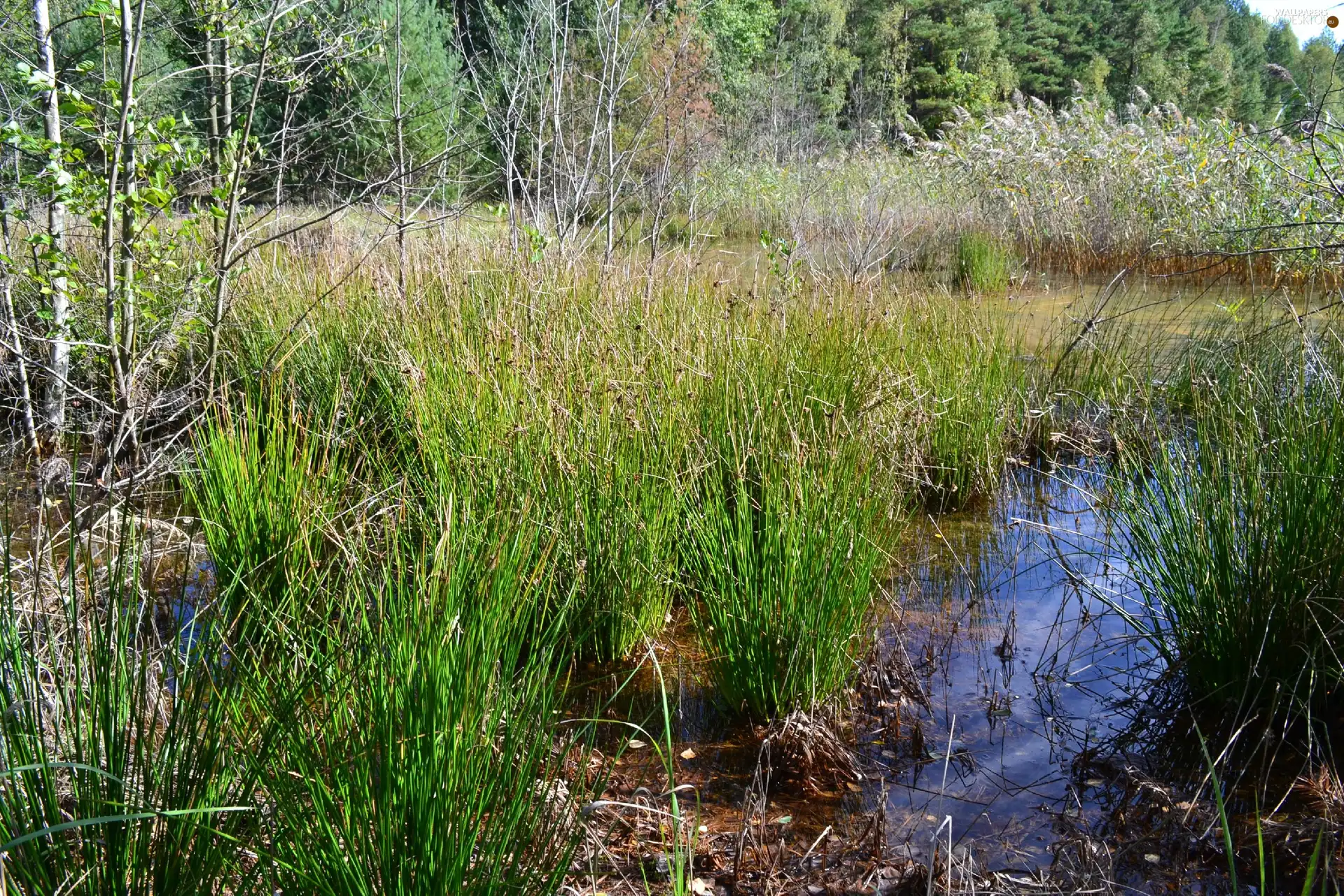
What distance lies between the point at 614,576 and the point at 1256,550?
1.69 m

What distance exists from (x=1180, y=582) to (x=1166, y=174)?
833 cm

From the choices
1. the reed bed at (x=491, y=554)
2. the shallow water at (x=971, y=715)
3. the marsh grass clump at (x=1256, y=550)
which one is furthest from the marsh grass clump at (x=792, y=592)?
the marsh grass clump at (x=1256, y=550)

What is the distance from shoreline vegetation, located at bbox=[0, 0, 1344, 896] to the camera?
4.95 feet

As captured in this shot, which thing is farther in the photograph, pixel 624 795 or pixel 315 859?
pixel 624 795

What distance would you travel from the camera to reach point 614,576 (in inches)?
114

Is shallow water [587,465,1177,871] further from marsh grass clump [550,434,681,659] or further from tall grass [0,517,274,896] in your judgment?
tall grass [0,517,274,896]

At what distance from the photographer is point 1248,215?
858 cm

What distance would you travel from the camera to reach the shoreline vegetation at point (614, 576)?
1.51 meters

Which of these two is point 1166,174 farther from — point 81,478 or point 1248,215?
point 81,478

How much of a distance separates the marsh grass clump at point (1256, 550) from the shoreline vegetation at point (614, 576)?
14 mm

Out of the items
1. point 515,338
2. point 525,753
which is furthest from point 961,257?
point 525,753

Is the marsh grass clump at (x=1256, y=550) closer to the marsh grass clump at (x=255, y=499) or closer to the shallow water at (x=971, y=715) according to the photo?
the shallow water at (x=971, y=715)

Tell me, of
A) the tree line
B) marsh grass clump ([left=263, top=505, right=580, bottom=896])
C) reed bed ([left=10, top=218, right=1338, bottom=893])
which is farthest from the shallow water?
→ the tree line

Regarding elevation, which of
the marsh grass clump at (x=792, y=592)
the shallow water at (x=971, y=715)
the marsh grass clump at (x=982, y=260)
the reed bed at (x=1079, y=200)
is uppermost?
the reed bed at (x=1079, y=200)
